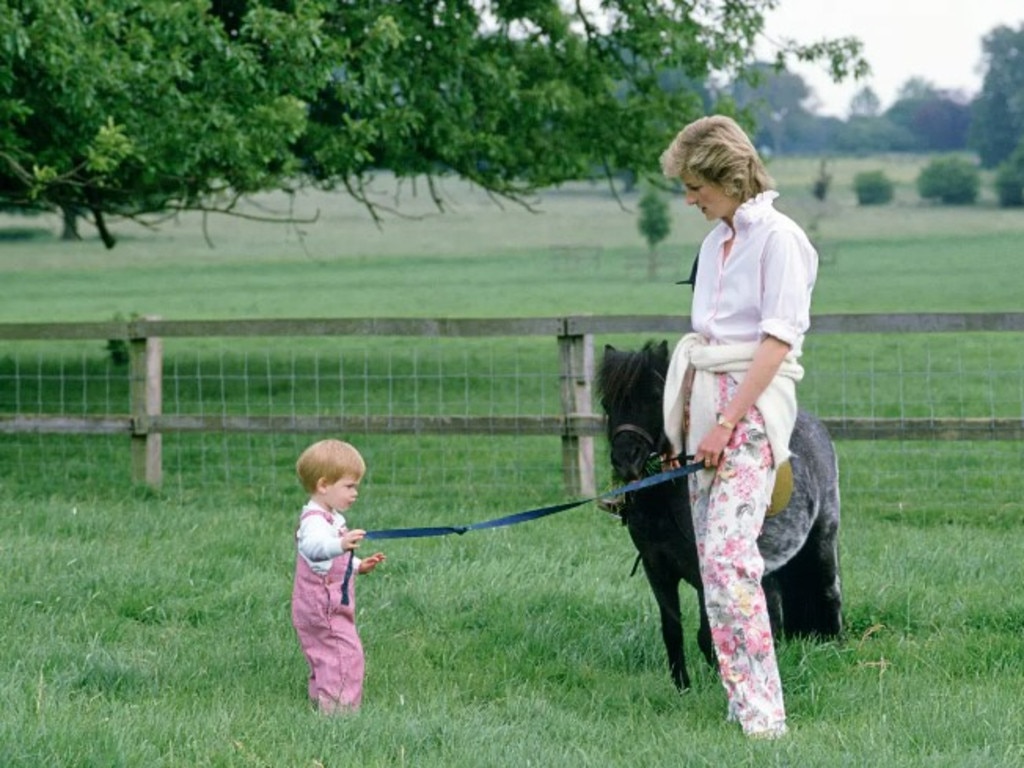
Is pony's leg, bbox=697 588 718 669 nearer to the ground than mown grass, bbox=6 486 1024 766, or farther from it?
farther from it

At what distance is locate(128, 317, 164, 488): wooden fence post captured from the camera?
11211mm

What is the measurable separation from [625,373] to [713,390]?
0.46 meters

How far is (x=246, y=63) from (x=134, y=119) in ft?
3.54

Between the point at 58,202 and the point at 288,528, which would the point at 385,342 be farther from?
the point at 288,528

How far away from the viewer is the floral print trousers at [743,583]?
5.05 meters

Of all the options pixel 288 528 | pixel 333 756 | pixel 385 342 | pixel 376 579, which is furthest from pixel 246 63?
pixel 385 342

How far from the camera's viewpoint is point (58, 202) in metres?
17.2

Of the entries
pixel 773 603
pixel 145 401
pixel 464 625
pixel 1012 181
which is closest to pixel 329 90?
pixel 145 401

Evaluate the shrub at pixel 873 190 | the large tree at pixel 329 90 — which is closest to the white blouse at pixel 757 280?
the large tree at pixel 329 90

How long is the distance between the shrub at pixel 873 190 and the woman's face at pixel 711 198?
8281 centimetres

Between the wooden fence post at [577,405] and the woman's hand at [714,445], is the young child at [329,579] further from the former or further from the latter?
the wooden fence post at [577,405]

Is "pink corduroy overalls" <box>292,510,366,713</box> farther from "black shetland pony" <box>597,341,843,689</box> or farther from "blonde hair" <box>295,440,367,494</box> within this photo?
"black shetland pony" <box>597,341,843,689</box>

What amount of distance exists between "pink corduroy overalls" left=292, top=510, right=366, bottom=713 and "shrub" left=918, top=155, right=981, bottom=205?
80376 mm

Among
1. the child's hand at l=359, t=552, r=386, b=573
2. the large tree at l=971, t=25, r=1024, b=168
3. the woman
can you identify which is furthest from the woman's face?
the large tree at l=971, t=25, r=1024, b=168
